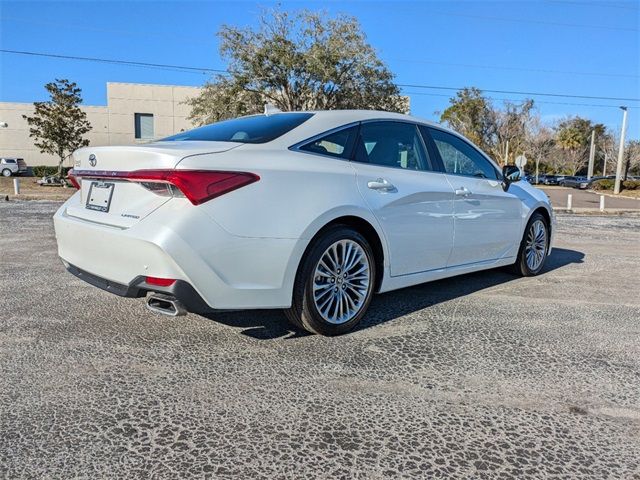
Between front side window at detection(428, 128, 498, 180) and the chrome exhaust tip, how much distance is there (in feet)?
8.64

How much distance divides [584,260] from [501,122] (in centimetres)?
5073

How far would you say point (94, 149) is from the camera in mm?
3266

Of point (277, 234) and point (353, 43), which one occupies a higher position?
point (353, 43)

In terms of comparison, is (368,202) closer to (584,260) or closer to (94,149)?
(94,149)

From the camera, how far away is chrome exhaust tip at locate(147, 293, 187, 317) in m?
2.81

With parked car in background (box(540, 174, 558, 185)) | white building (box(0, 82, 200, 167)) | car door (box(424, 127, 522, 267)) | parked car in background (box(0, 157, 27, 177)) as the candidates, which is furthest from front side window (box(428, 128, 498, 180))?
parked car in background (box(540, 174, 558, 185))

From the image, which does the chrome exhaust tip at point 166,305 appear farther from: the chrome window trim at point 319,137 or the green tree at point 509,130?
the green tree at point 509,130

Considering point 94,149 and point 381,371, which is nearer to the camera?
point 381,371

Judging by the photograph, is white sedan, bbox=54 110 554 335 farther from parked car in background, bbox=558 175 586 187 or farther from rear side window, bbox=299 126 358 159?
parked car in background, bbox=558 175 586 187

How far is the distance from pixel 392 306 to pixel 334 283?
106cm

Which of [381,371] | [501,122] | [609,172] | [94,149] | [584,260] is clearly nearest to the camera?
[381,371]

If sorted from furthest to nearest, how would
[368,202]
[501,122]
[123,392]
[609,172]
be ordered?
1. [609,172]
2. [501,122]
3. [368,202]
4. [123,392]

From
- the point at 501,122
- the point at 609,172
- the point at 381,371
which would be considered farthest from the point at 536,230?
the point at 609,172

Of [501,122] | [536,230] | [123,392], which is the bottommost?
[123,392]
